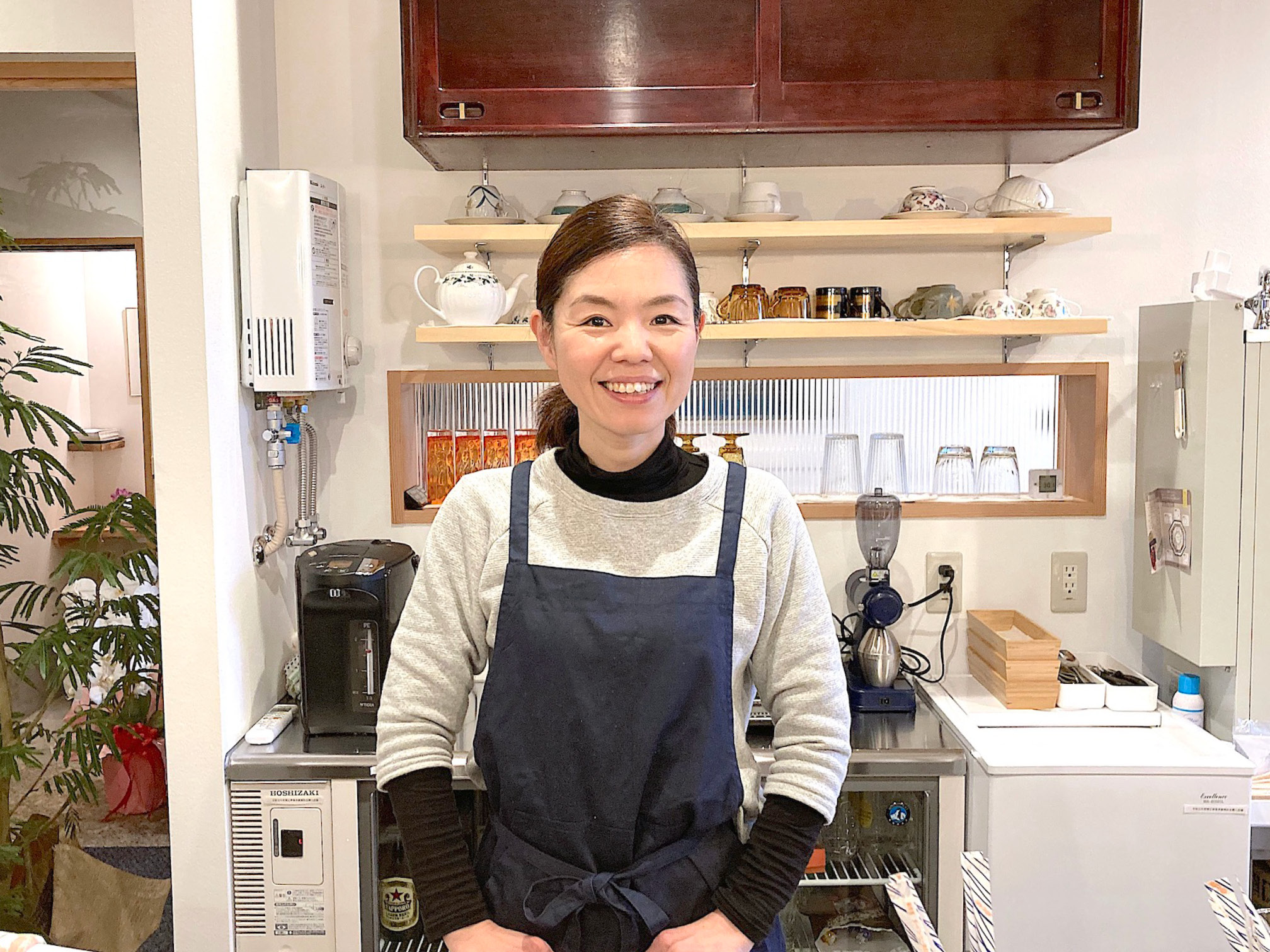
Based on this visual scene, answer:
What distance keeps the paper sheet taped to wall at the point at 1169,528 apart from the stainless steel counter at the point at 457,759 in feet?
2.10

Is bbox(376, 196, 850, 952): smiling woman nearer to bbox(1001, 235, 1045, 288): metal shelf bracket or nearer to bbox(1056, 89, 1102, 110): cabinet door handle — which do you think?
bbox(1056, 89, 1102, 110): cabinet door handle

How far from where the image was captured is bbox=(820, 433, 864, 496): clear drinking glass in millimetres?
2633

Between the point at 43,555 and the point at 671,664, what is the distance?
393 cm

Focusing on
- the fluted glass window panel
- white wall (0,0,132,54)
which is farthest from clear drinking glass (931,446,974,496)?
white wall (0,0,132,54)

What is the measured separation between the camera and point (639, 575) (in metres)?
1.28

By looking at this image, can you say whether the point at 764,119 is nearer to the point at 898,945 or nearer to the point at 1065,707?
the point at 1065,707

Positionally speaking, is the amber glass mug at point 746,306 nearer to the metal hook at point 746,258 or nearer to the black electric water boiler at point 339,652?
the metal hook at point 746,258

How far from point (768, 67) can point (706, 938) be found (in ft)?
5.43

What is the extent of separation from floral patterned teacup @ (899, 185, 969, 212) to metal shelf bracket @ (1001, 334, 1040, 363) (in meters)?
0.34

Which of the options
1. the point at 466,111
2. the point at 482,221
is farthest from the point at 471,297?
the point at 466,111

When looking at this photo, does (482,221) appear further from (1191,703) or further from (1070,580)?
(1191,703)

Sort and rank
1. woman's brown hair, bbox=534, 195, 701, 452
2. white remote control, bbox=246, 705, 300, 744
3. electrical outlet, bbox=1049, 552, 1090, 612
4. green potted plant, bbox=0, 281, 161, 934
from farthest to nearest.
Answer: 1. electrical outlet, bbox=1049, 552, 1090, 612
2. green potted plant, bbox=0, 281, 161, 934
3. white remote control, bbox=246, 705, 300, 744
4. woman's brown hair, bbox=534, 195, 701, 452

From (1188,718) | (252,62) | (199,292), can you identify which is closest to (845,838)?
(1188,718)

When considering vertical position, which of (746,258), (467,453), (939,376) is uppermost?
(746,258)
